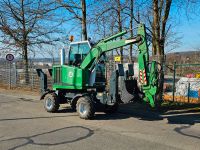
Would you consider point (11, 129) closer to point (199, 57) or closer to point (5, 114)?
point (5, 114)

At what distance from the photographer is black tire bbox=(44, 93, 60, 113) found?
1197 cm

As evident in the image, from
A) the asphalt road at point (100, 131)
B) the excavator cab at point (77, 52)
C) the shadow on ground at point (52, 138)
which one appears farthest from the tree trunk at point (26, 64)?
the shadow on ground at point (52, 138)

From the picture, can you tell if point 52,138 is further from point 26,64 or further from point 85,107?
point 26,64

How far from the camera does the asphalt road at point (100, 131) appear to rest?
722cm

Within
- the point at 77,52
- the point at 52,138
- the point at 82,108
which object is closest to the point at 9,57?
the point at 77,52

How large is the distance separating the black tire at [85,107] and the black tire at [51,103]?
1.39m

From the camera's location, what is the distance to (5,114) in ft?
38.3

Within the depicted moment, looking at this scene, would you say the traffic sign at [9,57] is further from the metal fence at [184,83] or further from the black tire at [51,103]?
the metal fence at [184,83]

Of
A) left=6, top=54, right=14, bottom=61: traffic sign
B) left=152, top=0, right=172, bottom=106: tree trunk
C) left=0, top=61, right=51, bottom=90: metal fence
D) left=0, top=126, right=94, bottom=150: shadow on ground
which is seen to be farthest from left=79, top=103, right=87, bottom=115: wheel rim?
left=6, top=54, right=14, bottom=61: traffic sign

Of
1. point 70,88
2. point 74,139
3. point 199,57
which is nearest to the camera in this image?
point 74,139

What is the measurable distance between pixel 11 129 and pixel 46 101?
3.51 meters

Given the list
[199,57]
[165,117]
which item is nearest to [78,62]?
[165,117]

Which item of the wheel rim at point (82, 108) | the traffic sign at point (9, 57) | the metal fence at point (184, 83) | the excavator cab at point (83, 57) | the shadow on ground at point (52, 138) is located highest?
the traffic sign at point (9, 57)

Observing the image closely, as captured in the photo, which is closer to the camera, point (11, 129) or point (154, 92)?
point (11, 129)
